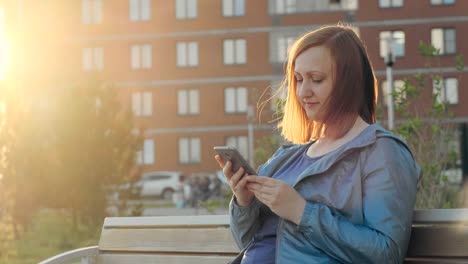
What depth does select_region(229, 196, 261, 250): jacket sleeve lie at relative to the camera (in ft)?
9.43

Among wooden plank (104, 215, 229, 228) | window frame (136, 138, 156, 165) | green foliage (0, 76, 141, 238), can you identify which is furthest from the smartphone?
window frame (136, 138, 156, 165)

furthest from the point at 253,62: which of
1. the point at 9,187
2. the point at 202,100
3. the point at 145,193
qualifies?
the point at 9,187

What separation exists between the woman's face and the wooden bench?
1.66 feet

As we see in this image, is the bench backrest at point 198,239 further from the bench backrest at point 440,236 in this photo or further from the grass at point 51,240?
the grass at point 51,240

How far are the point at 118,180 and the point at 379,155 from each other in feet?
41.0

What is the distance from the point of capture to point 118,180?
14734 mm

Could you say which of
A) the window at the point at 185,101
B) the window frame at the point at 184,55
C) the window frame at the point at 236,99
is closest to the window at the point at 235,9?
the window frame at the point at 184,55

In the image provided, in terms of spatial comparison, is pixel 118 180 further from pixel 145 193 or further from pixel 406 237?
pixel 145 193

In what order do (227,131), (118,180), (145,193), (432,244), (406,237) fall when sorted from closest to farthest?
(406,237) → (432,244) → (118,180) → (145,193) → (227,131)

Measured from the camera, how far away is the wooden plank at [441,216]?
2633 millimetres

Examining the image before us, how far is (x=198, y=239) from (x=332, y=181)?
115 cm

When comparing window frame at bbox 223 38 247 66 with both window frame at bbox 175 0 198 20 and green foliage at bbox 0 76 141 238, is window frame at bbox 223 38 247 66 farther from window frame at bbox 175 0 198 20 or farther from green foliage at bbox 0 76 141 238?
green foliage at bbox 0 76 141 238

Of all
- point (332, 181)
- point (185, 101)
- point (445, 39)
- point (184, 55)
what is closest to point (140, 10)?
point (184, 55)

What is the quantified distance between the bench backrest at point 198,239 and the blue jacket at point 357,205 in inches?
8.0
